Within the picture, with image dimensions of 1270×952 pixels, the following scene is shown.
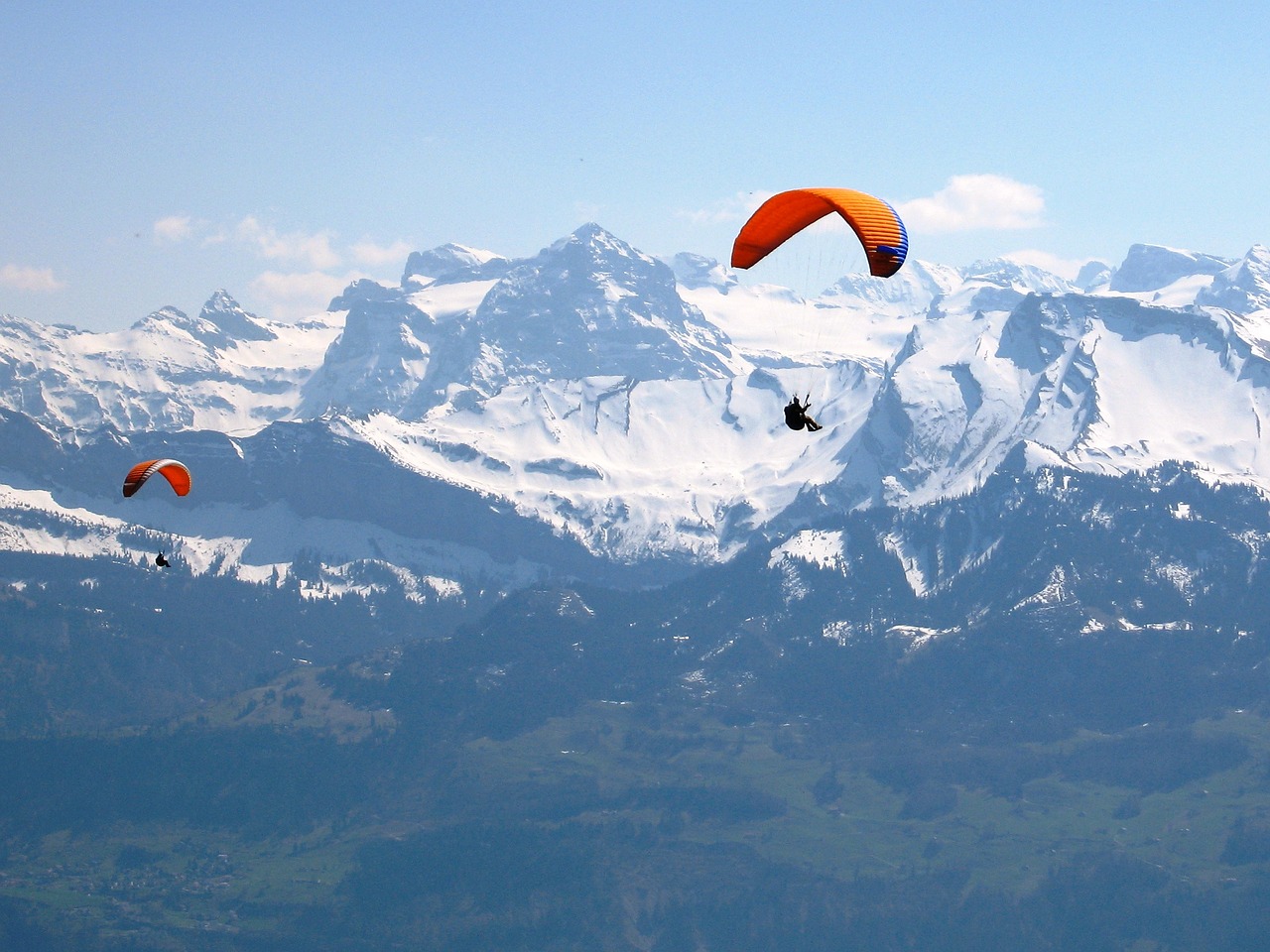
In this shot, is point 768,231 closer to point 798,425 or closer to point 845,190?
point 845,190

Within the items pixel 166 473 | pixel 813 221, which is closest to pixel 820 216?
pixel 813 221

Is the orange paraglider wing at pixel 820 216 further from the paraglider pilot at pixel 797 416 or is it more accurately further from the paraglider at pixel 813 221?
the paraglider pilot at pixel 797 416

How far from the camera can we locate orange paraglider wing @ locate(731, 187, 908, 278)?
112188 millimetres

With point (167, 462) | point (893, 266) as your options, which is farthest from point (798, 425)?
point (167, 462)

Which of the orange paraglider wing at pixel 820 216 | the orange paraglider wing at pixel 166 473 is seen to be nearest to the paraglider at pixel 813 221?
the orange paraglider wing at pixel 820 216

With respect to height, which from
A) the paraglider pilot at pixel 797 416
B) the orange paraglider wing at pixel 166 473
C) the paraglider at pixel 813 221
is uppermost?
the paraglider at pixel 813 221

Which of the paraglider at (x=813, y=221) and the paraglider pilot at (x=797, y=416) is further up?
the paraglider at (x=813, y=221)

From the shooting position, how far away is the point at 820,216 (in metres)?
123

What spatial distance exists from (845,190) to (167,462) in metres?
69.2

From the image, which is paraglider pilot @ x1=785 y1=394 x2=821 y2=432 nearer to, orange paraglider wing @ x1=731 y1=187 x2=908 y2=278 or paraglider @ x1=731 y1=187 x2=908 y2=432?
paraglider @ x1=731 y1=187 x2=908 y2=432

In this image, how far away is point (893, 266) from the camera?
370 ft

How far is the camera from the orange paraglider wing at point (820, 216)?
112188 mm

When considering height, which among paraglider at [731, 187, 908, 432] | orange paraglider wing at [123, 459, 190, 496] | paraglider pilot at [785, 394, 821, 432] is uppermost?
paraglider at [731, 187, 908, 432]

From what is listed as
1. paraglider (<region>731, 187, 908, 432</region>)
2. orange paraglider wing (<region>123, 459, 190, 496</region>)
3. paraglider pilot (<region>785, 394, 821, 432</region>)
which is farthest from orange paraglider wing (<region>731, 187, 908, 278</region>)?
orange paraglider wing (<region>123, 459, 190, 496</region>)
